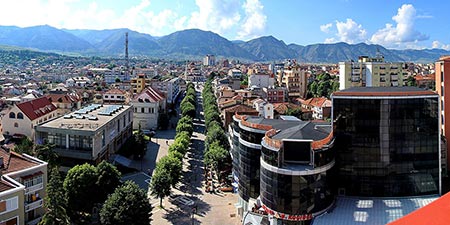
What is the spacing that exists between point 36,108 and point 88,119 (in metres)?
13.8

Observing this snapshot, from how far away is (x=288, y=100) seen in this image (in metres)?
80.1

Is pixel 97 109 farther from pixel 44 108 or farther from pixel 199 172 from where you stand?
pixel 199 172

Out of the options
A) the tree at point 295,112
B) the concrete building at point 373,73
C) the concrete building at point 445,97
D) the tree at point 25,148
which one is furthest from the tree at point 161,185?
the concrete building at point 373,73

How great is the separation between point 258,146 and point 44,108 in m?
36.3

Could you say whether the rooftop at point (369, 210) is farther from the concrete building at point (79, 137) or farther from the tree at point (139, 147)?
the tree at point (139, 147)

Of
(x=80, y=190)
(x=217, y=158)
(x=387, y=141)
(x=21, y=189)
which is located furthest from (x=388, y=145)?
(x=21, y=189)

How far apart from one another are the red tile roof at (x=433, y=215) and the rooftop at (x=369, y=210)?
12.4m

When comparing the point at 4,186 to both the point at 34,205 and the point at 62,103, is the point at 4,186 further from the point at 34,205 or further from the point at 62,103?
the point at 62,103

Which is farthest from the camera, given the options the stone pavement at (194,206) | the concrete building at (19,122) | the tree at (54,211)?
the concrete building at (19,122)

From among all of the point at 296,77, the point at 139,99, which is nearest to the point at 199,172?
the point at 139,99

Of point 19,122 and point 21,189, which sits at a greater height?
point 19,122

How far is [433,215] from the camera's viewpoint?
8156mm

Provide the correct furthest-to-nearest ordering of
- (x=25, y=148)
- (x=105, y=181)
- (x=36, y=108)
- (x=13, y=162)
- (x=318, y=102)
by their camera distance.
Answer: (x=318, y=102)
(x=36, y=108)
(x=25, y=148)
(x=105, y=181)
(x=13, y=162)

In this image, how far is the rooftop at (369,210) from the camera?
2078cm
